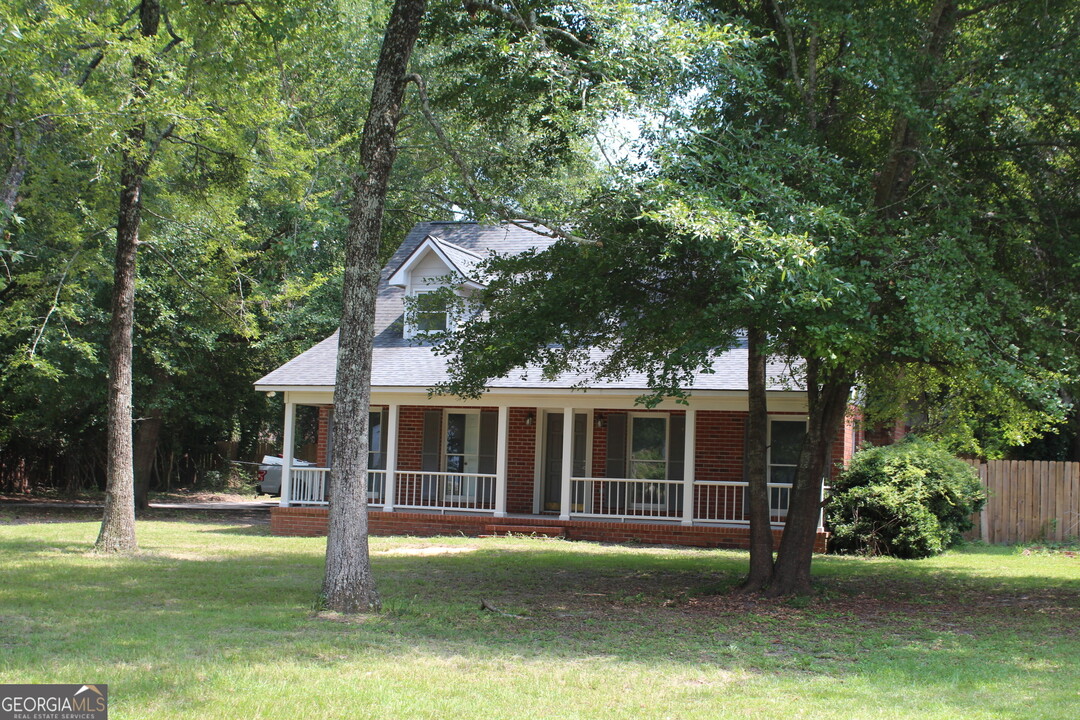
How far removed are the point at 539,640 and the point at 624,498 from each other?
10.8 metres

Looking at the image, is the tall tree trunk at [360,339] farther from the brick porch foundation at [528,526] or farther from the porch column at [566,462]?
the porch column at [566,462]

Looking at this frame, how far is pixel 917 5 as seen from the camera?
33.9 feet

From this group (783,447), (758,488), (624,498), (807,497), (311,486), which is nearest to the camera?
(807,497)

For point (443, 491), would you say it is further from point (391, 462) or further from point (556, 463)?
point (556, 463)

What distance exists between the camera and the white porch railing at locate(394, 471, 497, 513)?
20.0 metres

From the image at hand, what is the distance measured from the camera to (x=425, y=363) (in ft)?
66.7

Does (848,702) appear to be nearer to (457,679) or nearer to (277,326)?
(457,679)

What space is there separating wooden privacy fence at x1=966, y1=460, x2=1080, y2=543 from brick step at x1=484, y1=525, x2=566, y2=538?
355 inches

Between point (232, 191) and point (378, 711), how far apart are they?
40.2 ft

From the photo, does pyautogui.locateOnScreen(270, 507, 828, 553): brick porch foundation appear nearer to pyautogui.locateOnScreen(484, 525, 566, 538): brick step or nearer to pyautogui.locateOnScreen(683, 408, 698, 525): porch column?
pyautogui.locateOnScreen(484, 525, 566, 538): brick step

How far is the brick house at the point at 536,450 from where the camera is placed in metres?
18.2
